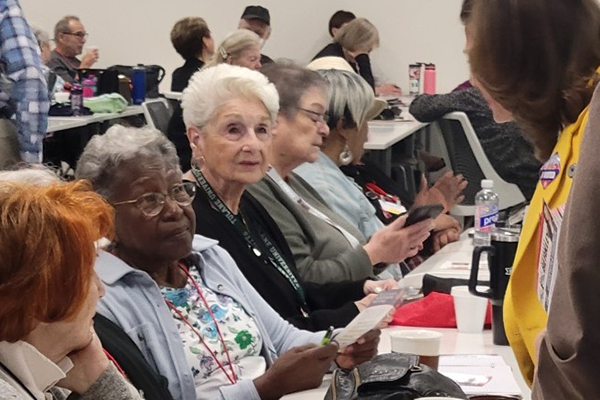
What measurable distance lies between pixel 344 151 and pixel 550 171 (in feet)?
6.53

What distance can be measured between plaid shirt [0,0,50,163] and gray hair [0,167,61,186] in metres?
2.53

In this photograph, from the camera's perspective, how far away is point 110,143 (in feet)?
6.92

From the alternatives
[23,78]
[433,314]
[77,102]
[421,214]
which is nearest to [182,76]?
[77,102]

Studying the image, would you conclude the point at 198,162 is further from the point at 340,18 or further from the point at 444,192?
the point at 340,18

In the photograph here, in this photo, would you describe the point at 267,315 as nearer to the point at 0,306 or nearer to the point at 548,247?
the point at 548,247

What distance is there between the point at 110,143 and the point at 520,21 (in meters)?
0.89

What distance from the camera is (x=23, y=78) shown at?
13.4 ft

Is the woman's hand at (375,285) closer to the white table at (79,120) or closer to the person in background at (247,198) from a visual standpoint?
the person in background at (247,198)

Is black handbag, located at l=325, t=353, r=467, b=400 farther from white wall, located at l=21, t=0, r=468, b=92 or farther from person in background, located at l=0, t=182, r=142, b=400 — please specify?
white wall, located at l=21, t=0, r=468, b=92

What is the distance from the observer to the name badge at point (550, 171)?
1735 mm

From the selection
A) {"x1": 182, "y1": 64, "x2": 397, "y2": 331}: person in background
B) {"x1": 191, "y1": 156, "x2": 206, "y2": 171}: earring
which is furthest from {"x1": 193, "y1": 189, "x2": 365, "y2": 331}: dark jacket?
{"x1": 191, "y1": 156, "x2": 206, "y2": 171}: earring

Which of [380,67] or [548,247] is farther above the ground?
[548,247]

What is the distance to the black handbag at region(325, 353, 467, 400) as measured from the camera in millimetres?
1527

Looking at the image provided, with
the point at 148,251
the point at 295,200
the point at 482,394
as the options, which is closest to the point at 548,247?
the point at 482,394
